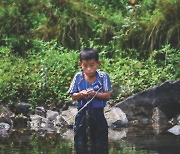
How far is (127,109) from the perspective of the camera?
10.8m

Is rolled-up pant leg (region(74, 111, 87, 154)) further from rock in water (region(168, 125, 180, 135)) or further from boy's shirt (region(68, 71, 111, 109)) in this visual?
rock in water (region(168, 125, 180, 135))

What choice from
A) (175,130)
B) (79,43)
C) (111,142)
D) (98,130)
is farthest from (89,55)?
(79,43)

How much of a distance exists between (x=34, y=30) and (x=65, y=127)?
4786mm

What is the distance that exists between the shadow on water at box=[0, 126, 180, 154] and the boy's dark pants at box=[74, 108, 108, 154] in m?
0.31

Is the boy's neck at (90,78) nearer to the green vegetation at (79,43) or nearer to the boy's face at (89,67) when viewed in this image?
the boy's face at (89,67)

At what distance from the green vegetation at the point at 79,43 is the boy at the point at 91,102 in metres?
4.27

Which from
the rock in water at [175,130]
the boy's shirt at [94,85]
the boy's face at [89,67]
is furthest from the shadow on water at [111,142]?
the boy's face at [89,67]

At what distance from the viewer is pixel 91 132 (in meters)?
7.11

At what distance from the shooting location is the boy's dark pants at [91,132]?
277 inches

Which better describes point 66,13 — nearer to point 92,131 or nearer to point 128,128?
point 128,128

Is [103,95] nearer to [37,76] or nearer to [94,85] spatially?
[94,85]

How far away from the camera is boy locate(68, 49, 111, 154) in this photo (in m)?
6.98

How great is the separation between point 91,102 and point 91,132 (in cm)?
36

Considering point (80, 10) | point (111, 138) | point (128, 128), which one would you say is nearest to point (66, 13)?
point (80, 10)
